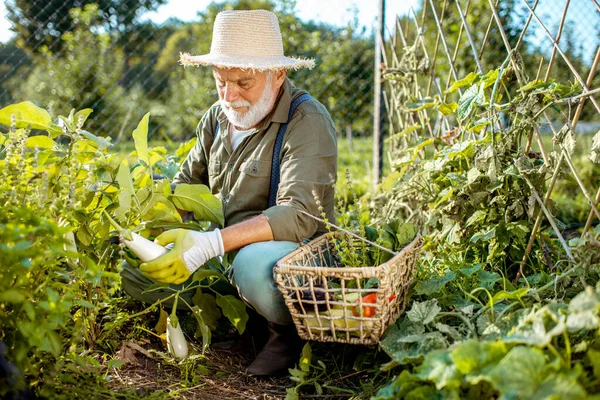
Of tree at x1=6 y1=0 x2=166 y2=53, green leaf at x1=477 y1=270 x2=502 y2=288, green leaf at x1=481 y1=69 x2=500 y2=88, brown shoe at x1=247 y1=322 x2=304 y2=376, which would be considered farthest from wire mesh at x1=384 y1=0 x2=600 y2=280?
tree at x1=6 y1=0 x2=166 y2=53

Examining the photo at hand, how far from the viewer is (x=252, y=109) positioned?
1.95m

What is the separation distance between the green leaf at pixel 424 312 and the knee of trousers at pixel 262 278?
36 cm

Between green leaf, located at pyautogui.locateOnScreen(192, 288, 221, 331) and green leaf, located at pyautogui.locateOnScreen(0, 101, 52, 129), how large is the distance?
646 mm

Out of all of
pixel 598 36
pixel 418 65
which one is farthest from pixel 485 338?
pixel 598 36

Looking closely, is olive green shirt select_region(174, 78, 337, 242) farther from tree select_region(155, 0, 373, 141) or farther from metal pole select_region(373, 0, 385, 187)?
tree select_region(155, 0, 373, 141)

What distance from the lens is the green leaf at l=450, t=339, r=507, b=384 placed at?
117 cm

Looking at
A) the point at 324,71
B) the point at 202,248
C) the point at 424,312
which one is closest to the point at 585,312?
the point at 424,312

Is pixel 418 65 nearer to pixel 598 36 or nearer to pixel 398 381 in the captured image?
pixel 398 381

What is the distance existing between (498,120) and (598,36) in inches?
239

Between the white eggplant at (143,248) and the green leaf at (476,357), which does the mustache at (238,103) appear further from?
the green leaf at (476,357)

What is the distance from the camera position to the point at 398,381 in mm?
1308

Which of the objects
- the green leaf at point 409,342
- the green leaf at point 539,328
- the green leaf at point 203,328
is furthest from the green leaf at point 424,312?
the green leaf at point 203,328

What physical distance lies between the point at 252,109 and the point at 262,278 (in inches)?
22.1

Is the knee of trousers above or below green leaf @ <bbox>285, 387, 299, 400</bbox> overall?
above
